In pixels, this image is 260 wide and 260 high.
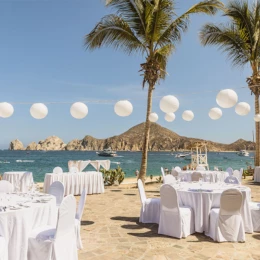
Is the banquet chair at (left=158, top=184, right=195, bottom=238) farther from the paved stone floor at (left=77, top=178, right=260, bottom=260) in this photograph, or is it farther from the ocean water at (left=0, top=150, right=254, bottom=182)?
the ocean water at (left=0, top=150, right=254, bottom=182)

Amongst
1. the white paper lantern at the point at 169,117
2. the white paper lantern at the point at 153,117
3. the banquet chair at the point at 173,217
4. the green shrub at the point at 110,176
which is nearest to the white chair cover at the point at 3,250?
the banquet chair at the point at 173,217

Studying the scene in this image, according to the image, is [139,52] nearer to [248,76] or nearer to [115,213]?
[248,76]

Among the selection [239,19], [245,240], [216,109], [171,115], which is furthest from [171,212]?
[239,19]

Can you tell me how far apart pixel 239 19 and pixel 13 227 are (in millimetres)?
13392

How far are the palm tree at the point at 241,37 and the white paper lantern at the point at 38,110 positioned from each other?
30.9ft

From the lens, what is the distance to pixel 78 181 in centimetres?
980

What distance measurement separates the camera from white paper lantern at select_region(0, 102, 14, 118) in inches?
276

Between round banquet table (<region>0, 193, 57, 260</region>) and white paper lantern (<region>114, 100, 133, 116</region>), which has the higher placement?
white paper lantern (<region>114, 100, 133, 116</region>)

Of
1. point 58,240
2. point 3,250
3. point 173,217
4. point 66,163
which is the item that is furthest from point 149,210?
point 66,163

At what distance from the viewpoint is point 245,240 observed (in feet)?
15.2

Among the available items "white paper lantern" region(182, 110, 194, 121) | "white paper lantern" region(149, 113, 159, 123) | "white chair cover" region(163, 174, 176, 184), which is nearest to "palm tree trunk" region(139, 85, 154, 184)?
"white paper lantern" region(149, 113, 159, 123)

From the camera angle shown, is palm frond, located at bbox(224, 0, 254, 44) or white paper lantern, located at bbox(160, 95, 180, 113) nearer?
white paper lantern, located at bbox(160, 95, 180, 113)

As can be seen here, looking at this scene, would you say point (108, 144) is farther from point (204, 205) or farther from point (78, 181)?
point (204, 205)

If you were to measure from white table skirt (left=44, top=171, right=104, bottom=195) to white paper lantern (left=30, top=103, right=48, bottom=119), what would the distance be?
2.72 meters
